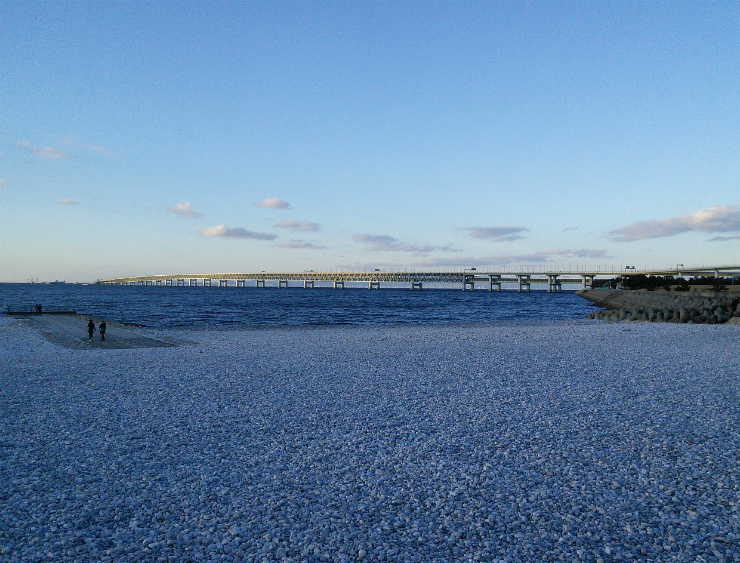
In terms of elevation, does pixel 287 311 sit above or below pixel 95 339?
below

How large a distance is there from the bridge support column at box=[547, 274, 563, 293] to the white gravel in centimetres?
13252

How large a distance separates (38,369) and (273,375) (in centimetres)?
638

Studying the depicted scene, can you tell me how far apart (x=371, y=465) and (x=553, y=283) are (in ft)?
480

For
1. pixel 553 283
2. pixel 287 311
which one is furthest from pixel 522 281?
pixel 287 311

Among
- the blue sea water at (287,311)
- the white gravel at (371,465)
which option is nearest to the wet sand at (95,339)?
the blue sea water at (287,311)

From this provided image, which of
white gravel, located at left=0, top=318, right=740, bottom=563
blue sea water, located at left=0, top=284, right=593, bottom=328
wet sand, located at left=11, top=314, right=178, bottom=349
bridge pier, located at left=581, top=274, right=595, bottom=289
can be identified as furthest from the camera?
bridge pier, located at left=581, top=274, right=595, bottom=289

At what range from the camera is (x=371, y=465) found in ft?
20.6

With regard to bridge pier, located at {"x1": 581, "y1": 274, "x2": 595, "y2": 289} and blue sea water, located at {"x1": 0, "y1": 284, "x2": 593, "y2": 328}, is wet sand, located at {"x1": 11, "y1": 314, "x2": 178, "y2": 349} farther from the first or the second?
bridge pier, located at {"x1": 581, "y1": 274, "x2": 595, "y2": 289}

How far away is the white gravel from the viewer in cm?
452

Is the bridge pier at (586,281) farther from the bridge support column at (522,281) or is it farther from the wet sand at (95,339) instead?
Result: the wet sand at (95,339)

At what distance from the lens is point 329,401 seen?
30.9ft

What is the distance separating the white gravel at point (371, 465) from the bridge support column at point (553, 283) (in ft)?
435

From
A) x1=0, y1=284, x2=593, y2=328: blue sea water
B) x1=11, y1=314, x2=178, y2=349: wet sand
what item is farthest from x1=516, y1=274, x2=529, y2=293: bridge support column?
x1=11, y1=314, x2=178, y2=349: wet sand

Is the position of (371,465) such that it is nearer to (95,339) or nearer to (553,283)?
(95,339)
